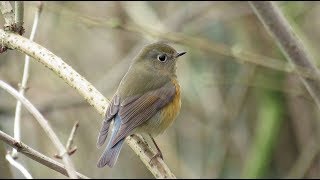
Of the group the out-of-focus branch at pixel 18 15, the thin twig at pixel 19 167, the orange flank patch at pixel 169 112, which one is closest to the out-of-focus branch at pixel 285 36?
the orange flank patch at pixel 169 112

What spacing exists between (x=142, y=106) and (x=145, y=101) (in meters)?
0.07

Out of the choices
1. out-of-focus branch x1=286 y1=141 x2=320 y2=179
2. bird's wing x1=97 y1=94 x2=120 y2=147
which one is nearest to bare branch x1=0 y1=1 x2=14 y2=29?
bird's wing x1=97 y1=94 x2=120 y2=147

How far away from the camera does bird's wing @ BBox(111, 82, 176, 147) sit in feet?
14.9

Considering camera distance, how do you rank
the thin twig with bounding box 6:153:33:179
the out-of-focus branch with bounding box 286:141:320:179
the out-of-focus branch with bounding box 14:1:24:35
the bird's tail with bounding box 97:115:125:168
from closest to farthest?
the thin twig with bounding box 6:153:33:179 → the bird's tail with bounding box 97:115:125:168 → the out-of-focus branch with bounding box 14:1:24:35 → the out-of-focus branch with bounding box 286:141:320:179

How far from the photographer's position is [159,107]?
4922 millimetres

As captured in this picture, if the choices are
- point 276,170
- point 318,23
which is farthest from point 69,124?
point 318,23

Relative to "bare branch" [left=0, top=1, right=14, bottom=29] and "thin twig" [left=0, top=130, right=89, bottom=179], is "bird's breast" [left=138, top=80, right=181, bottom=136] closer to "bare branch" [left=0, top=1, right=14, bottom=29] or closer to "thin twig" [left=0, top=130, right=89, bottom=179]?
"bare branch" [left=0, top=1, right=14, bottom=29]

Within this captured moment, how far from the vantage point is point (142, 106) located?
4840 millimetres

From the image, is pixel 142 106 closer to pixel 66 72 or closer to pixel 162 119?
pixel 162 119

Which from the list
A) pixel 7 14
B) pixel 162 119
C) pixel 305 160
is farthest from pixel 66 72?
pixel 305 160

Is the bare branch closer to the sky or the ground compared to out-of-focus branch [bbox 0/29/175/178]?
closer to the sky

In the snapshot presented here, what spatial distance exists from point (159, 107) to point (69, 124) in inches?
109

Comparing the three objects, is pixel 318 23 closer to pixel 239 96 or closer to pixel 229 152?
pixel 239 96

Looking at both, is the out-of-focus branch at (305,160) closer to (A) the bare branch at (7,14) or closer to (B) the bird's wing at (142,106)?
(B) the bird's wing at (142,106)
